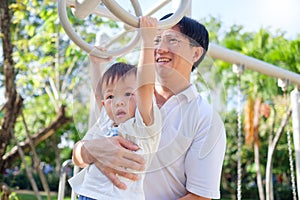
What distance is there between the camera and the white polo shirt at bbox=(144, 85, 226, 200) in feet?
2.90

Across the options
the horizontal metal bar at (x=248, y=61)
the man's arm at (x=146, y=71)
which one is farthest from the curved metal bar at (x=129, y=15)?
the horizontal metal bar at (x=248, y=61)

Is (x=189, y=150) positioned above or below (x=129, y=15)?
below

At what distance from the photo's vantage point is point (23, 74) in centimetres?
427

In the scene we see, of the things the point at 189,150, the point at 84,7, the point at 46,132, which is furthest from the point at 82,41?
the point at 46,132

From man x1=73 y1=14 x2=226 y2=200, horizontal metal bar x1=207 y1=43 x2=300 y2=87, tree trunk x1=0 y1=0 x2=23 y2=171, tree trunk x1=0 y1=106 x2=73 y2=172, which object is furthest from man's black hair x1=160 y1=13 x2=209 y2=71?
tree trunk x1=0 y1=106 x2=73 y2=172

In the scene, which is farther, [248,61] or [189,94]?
[248,61]

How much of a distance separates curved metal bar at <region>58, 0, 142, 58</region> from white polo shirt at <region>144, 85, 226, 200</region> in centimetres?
14

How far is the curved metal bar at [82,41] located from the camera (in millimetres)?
747

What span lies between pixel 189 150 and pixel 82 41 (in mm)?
332

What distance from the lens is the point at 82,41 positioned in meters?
0.77

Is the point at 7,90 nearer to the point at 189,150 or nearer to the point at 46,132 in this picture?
the point at 46,132

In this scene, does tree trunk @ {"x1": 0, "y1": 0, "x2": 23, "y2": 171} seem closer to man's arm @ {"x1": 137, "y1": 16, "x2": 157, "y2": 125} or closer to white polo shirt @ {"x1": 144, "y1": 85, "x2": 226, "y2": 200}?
white polo shirt @ {"x1": 144, "y1": 85, "x2": 226, "y2": 200}

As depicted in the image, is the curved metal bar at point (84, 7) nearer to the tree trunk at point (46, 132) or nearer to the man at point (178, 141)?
the man at point (178, 141)

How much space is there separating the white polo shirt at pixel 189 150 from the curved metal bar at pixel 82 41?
135 mm
